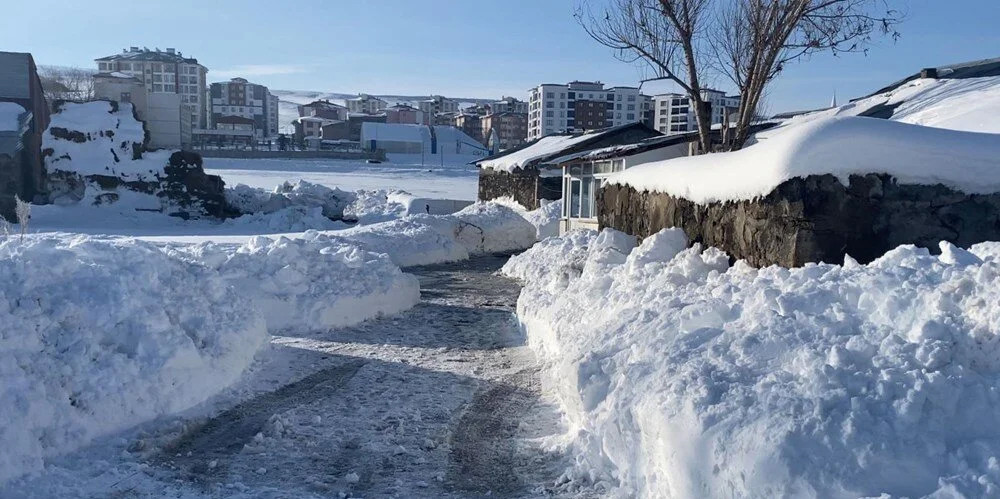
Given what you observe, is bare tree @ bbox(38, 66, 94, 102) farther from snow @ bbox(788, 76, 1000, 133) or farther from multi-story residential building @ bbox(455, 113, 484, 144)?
snow @ bbox(788, 76, 1000, 133)

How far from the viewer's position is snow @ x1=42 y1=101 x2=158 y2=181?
106 feet

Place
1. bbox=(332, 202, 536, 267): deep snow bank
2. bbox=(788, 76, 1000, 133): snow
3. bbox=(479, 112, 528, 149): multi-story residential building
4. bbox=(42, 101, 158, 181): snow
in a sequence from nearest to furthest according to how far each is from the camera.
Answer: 1. bbox=(788, 76, 1000, 133): snow
2. bbox=(332, 202, 536, 267): deep snow bank
3. bbox=(42, 101, 158, 181): snow
4. bbox=(479, 112, 528, 149): multi-story residential building

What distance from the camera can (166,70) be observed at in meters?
110

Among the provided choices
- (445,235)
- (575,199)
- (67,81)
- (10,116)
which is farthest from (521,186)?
(67,81)

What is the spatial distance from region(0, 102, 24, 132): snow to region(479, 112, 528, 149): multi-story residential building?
86.7m

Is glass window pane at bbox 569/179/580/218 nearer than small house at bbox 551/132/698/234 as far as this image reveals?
No

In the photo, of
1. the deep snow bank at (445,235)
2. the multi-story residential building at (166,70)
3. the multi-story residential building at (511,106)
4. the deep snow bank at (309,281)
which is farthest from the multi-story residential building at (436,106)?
the deep snow bank at (309,281)

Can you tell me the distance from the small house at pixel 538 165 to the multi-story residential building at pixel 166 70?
7754 centimetres

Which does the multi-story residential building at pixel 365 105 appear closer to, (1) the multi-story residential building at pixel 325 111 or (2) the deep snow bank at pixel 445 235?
(1) the multi-story residential building at pixel 325 111

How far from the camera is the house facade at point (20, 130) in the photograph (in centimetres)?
3005

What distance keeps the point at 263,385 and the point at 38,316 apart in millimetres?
2315

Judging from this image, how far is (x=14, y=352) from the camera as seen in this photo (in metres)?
5.73

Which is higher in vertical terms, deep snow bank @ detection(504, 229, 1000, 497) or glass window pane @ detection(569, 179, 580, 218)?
glass window pane @ detection(569, 179, 580, 218)

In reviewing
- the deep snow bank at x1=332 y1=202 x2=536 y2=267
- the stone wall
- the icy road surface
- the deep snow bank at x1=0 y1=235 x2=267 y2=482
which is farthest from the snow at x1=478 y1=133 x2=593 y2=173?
the deep snow bank at x1=0 y1=235 x2=267 y2=482
